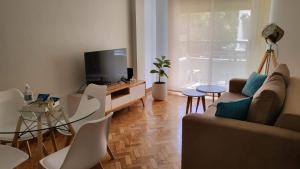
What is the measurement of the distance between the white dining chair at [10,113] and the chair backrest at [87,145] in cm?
62

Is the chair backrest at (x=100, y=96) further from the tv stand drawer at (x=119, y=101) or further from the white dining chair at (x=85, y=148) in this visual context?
the tv stand drawer at (x=119, y=101)

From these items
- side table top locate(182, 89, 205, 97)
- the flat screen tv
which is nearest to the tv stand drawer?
the flat screen tv

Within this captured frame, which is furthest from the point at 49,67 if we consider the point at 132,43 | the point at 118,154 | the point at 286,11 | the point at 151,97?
the point at 286,11

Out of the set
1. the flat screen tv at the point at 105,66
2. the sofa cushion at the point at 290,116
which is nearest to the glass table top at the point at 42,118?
the flat screen tv at the point at 105,66

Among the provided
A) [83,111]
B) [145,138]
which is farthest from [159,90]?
[83,111]

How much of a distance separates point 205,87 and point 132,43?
173 centimetres

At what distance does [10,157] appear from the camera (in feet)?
5.77

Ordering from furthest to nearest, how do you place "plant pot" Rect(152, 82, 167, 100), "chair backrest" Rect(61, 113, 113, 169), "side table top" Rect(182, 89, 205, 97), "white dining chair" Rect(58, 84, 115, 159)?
"plant pot" Rect(152, 82, 167, 100), "side table top" Rect(182, 89, 205, 97), "white dining chair" Rect(58, 84, 115, 159), "chair backrest" Rect(61, 113, 113, 169)

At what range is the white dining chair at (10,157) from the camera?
5.49ft

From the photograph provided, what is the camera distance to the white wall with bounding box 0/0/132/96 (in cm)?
271

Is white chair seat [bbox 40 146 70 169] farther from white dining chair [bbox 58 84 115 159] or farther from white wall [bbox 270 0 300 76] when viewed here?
white wall [bbox 270 0 300 76]

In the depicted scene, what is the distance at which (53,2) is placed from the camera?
3104 millimetres

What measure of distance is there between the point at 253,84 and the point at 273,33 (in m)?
1.01

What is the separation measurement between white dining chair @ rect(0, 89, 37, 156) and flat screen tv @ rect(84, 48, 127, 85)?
4.03ft
